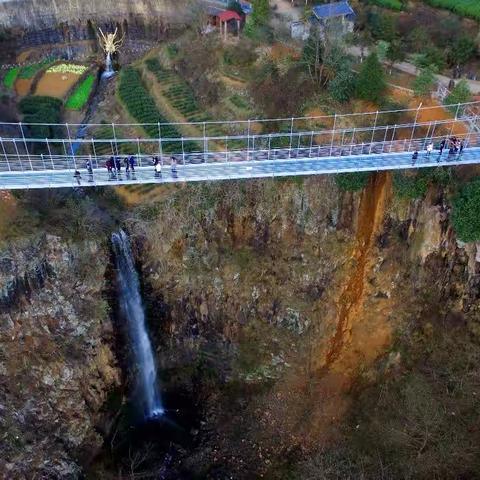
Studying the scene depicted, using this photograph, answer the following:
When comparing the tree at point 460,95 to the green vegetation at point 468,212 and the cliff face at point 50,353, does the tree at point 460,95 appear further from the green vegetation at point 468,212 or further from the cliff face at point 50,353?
the cliff face at point 50,353

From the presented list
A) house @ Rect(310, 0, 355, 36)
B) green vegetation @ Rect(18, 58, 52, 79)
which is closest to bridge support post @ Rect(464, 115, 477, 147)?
house @ Rect(310, 0, 355, 36)

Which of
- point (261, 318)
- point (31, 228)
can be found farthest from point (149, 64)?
point (261, 318)

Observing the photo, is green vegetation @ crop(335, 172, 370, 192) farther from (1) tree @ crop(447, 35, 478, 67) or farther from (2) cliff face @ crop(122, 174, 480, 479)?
(1) tree @ crop(447, 35, 478, 67)

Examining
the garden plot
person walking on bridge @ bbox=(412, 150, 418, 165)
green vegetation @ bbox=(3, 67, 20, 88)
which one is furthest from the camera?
green vegetation @ bbox=(3, 67, 20, 88)

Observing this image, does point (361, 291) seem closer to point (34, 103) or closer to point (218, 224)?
point (218, 224)

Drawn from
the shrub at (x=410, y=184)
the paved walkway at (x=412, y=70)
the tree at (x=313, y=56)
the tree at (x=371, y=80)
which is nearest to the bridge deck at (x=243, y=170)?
the shrub at (x=410, y=184)
